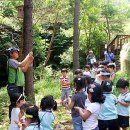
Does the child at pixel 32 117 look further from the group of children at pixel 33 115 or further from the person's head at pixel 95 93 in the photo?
the person's head at pixel 95 93

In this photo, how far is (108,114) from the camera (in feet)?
20.3

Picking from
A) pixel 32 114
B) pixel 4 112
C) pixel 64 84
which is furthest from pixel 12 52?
pixel 64 84

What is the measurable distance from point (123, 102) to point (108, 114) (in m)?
0.41

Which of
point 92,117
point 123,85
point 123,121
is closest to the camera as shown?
point 92,117

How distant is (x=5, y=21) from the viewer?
18266 mm

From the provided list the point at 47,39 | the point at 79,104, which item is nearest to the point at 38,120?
the point at 79,104

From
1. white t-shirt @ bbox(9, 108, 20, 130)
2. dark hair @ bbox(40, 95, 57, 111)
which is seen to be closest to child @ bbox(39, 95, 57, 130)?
dark hair @ bbox(40, 95, 57, 111)

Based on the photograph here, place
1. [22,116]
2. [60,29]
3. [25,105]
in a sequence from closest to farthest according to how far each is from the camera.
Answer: [25,105] < [22,116] < [60,29]

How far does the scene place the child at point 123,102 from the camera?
252 inches

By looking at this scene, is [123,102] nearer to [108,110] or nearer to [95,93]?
[108,110]

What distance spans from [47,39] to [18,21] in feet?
31.2

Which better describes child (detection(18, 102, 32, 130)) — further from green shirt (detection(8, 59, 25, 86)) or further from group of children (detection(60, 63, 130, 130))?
green shirt (detection(8, 59, 25, 86))

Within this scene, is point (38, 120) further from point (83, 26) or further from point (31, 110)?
point (83, 26)

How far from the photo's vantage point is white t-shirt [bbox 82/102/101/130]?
545 cm
